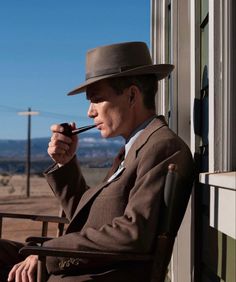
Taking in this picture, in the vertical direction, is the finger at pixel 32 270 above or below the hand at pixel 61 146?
below

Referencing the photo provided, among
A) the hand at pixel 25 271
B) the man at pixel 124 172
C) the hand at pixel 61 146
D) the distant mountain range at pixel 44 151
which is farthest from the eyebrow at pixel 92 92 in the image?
the distant mountain range at pixel 44 151

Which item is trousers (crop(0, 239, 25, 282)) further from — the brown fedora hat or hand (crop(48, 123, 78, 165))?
the brown fedora hat

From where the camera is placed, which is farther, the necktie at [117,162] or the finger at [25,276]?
the necktie at [117,162]

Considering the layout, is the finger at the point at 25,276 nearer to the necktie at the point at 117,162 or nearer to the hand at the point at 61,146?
the necktie at the point at 117,162

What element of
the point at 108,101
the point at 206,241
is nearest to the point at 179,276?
the point at 206,241

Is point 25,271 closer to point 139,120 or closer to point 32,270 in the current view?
point 32,270

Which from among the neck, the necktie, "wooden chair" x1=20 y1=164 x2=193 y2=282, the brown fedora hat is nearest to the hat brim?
the brown fedora hat

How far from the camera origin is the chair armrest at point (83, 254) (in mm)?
2221

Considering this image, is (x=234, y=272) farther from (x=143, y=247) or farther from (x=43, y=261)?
(x=43, y=261)

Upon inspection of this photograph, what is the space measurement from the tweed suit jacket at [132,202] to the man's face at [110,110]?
4.7 inches

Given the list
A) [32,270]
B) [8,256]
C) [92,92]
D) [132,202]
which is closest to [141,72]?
[92,92]

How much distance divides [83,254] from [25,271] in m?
0.40

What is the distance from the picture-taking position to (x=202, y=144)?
9.37ft

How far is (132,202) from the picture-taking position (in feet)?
7.45
